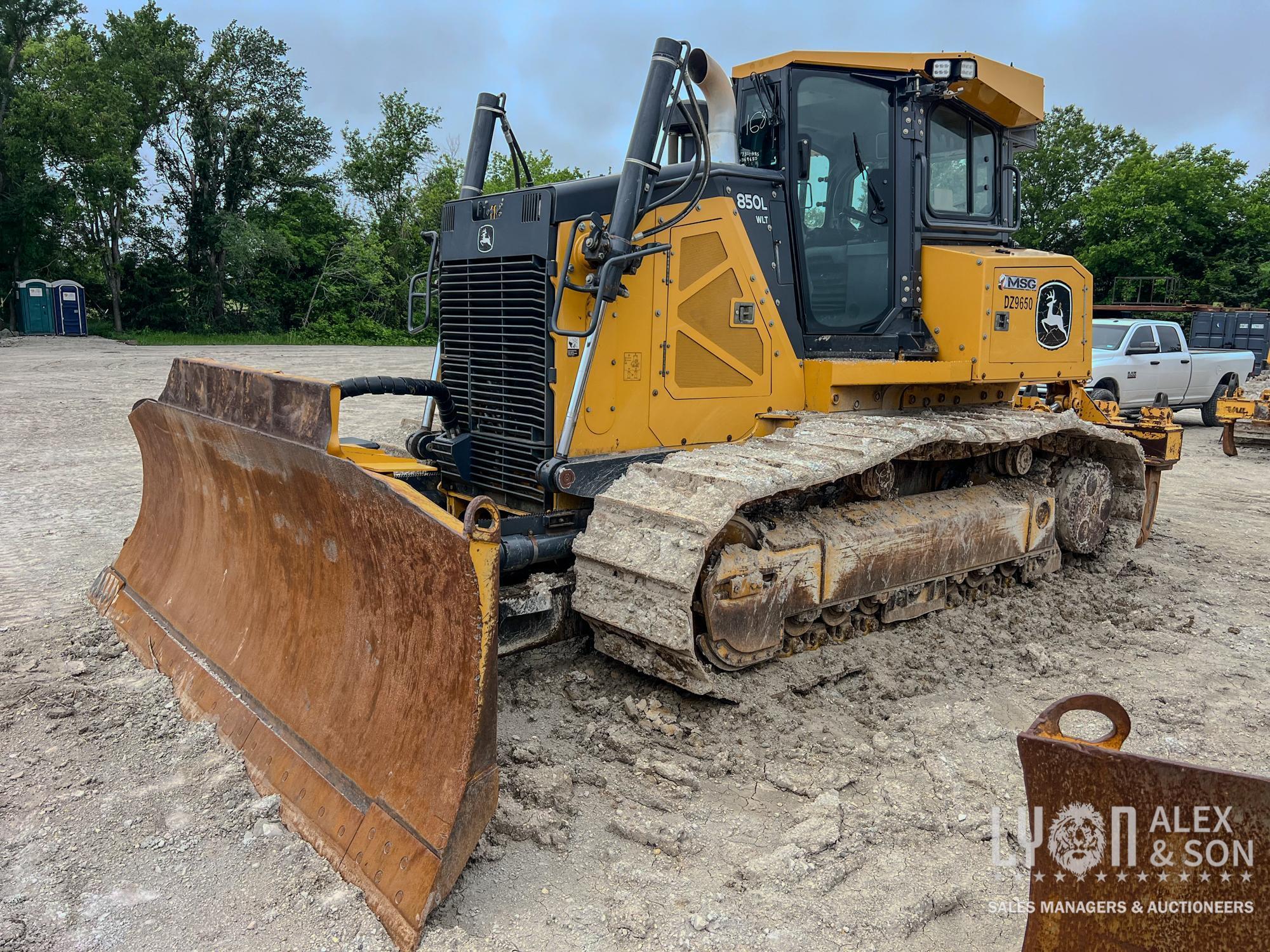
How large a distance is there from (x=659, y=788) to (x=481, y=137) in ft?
12.7

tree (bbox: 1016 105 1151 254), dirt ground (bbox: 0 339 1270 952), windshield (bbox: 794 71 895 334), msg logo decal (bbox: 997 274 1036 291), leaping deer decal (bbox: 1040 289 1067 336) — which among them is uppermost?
tree (bbox: 1016 105 1151 254)

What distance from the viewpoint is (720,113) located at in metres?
4.98

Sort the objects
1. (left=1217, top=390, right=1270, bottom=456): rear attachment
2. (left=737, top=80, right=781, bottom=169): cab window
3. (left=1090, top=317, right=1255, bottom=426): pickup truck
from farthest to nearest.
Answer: (left=1090, top=317, right=1255, bottom=426): pickup truck, (left=1217, top=390, right=1270, bottom=456): rear attachment, (left=737, top=80, right=781, bottom=169): cab window

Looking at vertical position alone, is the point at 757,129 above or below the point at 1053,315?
above

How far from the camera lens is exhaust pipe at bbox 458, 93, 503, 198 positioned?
18.4 ft

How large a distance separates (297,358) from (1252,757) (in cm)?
2060

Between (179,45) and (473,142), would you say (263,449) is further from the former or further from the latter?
(179,45)

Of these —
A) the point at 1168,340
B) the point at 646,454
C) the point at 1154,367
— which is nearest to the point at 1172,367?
the point at 1168,340

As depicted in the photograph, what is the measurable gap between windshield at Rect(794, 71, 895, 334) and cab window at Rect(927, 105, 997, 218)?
45 centimetres

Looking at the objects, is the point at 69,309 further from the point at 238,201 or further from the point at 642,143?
the point at 642,143

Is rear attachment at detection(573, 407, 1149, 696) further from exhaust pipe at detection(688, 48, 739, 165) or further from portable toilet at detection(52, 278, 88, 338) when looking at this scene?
portable toilet at detection(52, 278, 88, 338)

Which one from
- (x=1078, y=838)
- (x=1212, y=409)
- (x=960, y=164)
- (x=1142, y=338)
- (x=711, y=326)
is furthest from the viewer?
(x=1212, y=409)

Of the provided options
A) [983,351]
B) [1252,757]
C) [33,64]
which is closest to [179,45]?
[33,64]

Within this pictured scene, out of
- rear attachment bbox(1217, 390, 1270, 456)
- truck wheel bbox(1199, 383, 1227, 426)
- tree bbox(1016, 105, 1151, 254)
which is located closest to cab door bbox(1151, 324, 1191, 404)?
truck wheel bbox(1199, 383, 1227, 426)
